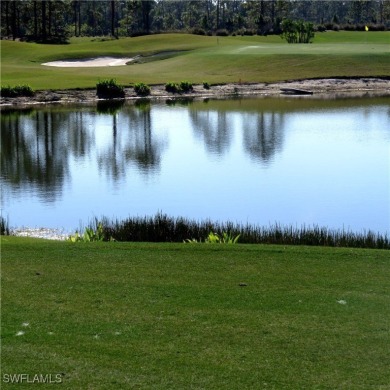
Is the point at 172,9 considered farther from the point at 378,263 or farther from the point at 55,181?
the point at 378,263

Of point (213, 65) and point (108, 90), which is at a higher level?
point (213, 65)

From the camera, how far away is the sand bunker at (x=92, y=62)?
65812 mm

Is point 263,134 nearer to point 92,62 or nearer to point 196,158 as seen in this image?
point 196,158

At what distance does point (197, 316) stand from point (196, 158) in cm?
1912

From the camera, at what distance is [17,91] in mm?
44906

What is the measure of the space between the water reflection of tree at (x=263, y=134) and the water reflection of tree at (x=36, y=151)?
6558mm

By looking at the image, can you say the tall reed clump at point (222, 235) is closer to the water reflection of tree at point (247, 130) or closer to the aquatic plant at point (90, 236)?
the aquatic plant at point (90, 236)

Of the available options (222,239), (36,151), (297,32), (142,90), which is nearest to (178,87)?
(142,90)

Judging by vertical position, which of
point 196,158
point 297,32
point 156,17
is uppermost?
point 156,17

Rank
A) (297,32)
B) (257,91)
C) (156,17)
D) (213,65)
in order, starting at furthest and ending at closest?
1. (156,17)
2. (297,32)
3. (213,65)
4. (257,91)

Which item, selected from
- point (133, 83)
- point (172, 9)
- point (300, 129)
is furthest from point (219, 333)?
point (172, 9)

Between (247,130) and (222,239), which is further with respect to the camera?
(247,130)

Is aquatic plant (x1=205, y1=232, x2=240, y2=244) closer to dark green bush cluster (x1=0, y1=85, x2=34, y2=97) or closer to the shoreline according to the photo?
the shoreline

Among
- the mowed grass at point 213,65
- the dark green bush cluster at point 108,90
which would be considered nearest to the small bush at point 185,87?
the mowed grass at point 213,65
